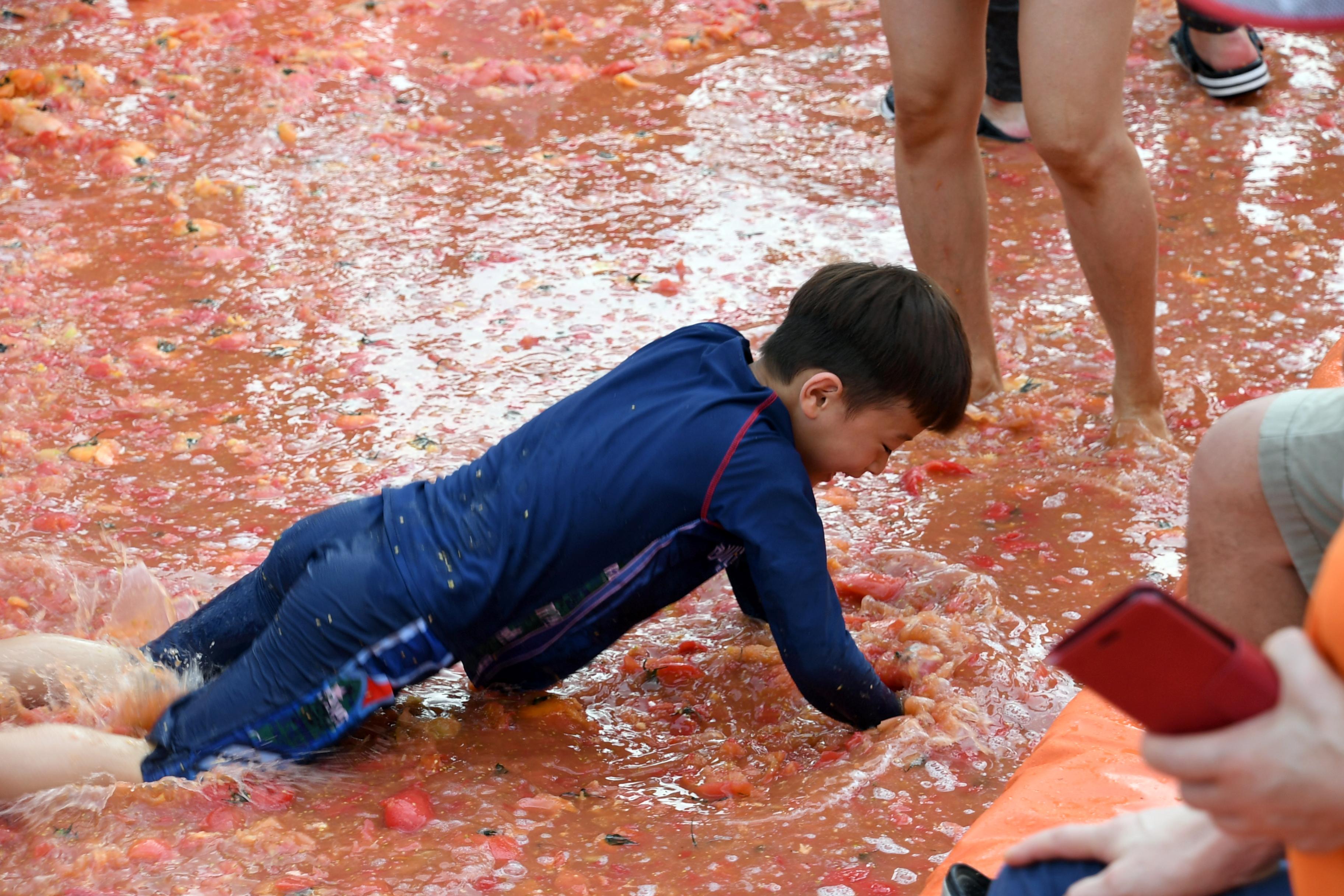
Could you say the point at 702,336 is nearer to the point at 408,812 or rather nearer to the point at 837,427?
the point at 837,427

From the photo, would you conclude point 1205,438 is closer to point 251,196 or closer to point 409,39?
point 251,196

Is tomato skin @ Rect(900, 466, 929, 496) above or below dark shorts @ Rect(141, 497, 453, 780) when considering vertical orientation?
below

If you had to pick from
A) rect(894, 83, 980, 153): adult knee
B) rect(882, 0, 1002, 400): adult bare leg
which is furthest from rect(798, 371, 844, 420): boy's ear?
rect(894, 83, 980, 153): adult knee

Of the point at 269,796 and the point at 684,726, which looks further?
the point at 684,726

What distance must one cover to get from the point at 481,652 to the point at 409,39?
3620 millimetres

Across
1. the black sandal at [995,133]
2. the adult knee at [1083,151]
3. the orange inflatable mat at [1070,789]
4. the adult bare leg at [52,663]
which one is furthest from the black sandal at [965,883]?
the black sandal at [995,133]

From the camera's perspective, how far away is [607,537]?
201cm

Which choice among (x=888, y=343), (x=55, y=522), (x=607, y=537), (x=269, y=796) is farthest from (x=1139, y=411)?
(x=55, y=522)

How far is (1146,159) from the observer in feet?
13.5

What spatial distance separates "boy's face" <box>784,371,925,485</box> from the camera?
2.03m

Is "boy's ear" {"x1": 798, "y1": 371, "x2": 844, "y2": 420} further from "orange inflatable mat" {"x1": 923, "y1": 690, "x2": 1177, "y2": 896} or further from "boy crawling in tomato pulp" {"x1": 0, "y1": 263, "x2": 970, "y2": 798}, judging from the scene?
"orange inflatable mat" {"x1": 923, "y1": 690, "x2": 1177, "y2": 896}

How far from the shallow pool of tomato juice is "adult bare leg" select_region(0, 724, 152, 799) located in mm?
38

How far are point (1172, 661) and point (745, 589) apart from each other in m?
1.40

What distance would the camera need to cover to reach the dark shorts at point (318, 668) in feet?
6.64
